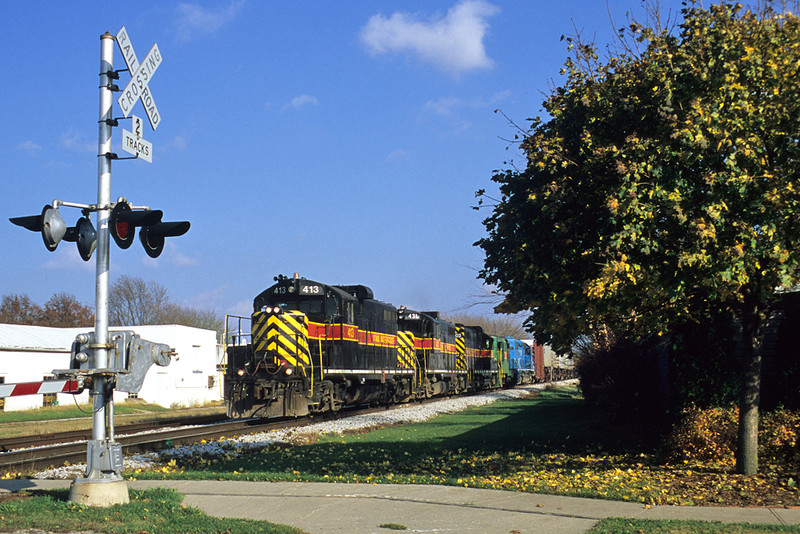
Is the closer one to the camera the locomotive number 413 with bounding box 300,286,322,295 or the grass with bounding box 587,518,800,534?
the grass with bounding box 587,518,800,534

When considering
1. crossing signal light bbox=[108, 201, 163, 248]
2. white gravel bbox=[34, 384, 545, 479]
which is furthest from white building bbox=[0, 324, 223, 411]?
crossing signal light bbox=[108, 201, 163, 248]

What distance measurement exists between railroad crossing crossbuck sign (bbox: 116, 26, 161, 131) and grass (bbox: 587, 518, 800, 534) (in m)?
7.50

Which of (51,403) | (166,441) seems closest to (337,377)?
(166,441)

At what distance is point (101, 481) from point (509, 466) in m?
7.29

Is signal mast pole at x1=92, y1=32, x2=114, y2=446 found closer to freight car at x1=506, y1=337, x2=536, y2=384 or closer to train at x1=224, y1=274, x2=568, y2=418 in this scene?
train at x1=224, y1=274, x2=568, y2=418

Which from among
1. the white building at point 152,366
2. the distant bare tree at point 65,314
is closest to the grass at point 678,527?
the white building at point 152,366

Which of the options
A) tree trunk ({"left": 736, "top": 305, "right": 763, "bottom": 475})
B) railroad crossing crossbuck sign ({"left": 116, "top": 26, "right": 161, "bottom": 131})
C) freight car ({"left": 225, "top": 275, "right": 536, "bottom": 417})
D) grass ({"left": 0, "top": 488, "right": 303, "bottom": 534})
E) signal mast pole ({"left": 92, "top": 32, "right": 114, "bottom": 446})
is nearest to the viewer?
grass ({"left": 0, "top": 488, "right": 303, "bottom": 534})

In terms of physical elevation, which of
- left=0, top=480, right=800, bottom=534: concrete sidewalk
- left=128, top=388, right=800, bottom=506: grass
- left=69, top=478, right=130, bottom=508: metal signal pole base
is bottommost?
left=128, top=388, right=800, bottom=506: grass

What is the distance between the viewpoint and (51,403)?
3928 cm

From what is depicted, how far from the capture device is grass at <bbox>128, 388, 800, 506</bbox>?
10.3 meters

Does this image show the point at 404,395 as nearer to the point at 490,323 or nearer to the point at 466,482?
the point at 466,482

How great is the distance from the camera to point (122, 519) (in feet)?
26.2

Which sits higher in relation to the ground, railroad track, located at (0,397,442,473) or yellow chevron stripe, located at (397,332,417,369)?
yellow chevron stripe, located at (397,332,417,369)

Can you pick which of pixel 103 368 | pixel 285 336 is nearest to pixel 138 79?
A: pixel 103 368
